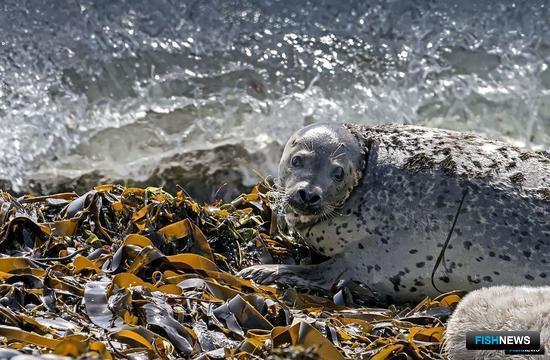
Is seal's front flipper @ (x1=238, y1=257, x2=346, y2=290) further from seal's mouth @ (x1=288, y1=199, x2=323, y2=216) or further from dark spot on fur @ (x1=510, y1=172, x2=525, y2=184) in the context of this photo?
dark spot on fur @ (x1=510, y1=172, x2=525, y2=184)

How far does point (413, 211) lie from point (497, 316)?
1.64 metres

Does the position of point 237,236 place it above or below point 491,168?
below

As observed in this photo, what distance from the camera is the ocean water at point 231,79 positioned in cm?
900

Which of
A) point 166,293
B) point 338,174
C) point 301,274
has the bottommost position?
point 301,274

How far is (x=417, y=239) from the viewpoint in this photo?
5711 mm

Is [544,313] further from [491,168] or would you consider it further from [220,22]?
[220,22]

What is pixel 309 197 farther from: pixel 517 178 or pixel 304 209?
pixel 517 178

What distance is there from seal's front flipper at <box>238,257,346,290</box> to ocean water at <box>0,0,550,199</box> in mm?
2813

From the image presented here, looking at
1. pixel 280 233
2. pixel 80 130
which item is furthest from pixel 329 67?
pixel 280 233

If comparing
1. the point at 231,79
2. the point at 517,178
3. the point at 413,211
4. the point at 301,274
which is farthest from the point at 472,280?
the point at 231,79

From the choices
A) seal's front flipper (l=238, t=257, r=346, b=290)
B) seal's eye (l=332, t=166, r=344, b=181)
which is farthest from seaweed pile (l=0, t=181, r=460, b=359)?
seal's eye (l=332, t=166, r=344, b=181)

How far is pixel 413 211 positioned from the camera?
5.77m

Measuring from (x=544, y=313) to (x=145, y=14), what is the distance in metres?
7.31

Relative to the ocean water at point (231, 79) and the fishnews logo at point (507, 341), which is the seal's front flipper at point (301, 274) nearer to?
the fishnews logo at point (507, 341)
